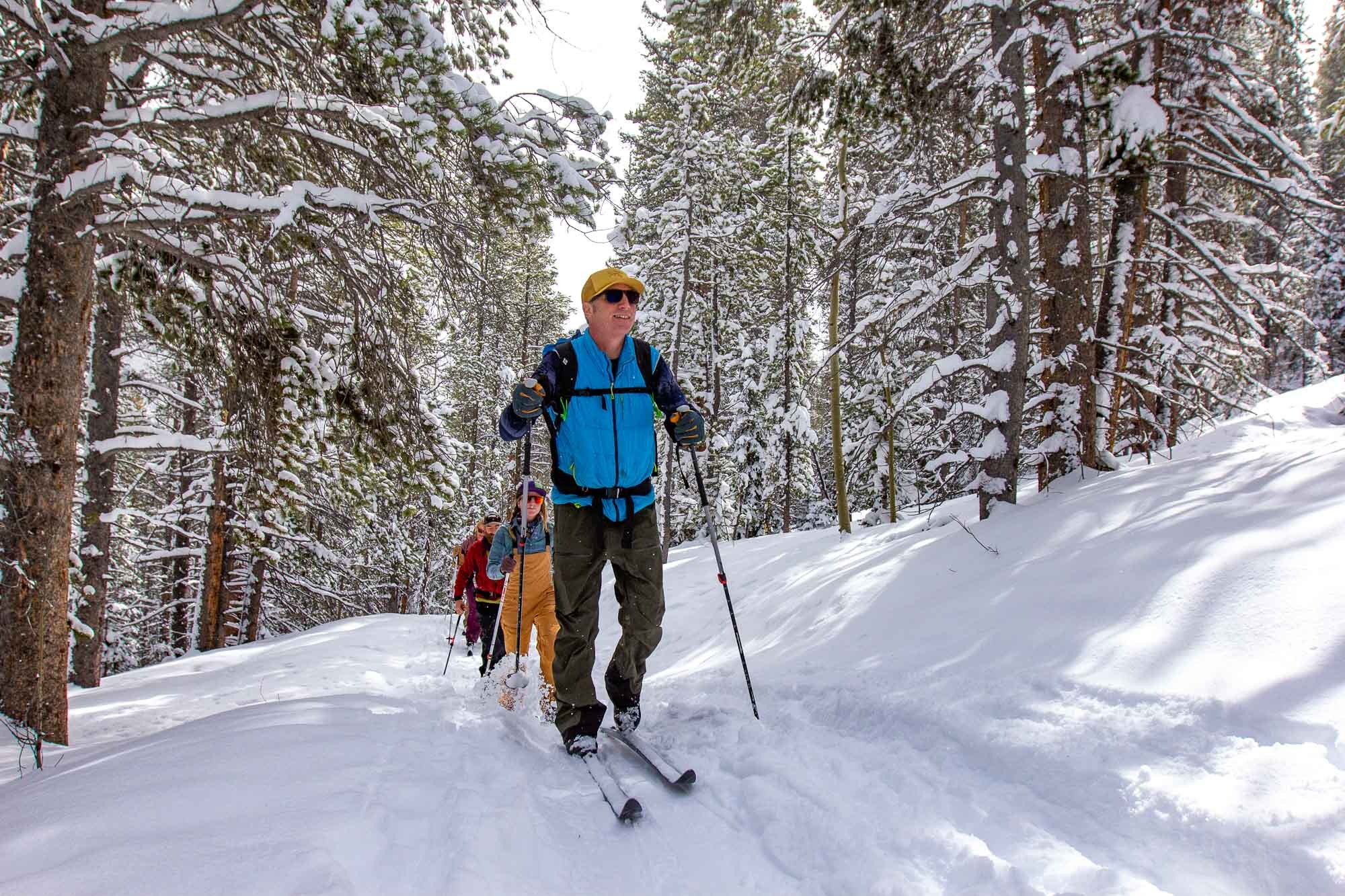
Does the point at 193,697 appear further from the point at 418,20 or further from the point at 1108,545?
the point at 1108,545

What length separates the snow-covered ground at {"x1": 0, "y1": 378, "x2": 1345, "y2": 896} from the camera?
6.67 feet

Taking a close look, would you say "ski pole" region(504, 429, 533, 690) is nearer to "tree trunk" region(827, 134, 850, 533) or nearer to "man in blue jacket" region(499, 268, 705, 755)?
"man in blue jacket" region(499, 268, 705, 755)

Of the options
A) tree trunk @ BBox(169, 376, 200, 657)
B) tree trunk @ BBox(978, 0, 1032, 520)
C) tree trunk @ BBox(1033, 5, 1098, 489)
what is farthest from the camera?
tree trunk @ BBox(169, 376, 200, 657)

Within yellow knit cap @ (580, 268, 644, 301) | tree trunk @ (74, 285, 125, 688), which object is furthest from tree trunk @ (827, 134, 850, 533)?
tree trunk @ (74, 285, 125, 688)

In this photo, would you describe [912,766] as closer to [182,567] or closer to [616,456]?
[616,456]

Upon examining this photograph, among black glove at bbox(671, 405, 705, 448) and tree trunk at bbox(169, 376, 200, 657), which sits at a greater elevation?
black glove at bbox(671, 405, 705, 448)

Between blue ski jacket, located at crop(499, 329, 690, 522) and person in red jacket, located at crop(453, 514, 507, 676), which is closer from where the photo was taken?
blue ski jacket, located at crop(499, 329, 690, 522)

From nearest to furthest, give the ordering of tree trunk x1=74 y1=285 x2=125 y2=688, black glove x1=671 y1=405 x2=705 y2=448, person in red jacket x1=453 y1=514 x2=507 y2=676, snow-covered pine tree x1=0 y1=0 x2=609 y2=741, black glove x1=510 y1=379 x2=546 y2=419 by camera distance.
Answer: black glove x1=510 y1=379 x2=546 y2=419, black glove x1=671 y1=405 x2=705 y2=448, snow-covered pine tree x1=0 y1=0 x2=609 y2=741, person in red jacket x1=453 y1=514 x2=507 y2=676, tree trunk x1=74 y1=285 x2=125 y2=688

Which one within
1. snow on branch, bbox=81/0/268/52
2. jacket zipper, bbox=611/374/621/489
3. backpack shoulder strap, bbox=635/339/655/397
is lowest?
jacket zipper, bbox=611/374/621/489

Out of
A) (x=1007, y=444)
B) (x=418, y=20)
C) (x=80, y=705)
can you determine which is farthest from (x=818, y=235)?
(x=80, y=705)

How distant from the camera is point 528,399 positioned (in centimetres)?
356

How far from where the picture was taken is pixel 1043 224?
6.95 meters

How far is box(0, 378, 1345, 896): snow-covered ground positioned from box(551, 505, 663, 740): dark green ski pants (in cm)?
34

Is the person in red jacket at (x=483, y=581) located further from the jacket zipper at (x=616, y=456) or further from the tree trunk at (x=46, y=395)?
the jacket zipper at (x=616, y=456)
